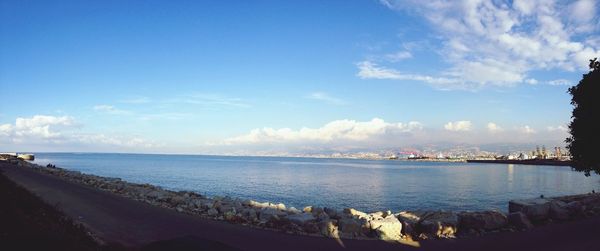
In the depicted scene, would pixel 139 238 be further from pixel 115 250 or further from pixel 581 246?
pixel 581 246

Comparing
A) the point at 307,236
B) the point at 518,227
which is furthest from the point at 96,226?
the point at 518,227

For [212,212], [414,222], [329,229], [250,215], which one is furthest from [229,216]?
[414,222]

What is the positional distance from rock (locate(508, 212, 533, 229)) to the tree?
13.1m

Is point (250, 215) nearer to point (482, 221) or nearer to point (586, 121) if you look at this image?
point (482, 221)

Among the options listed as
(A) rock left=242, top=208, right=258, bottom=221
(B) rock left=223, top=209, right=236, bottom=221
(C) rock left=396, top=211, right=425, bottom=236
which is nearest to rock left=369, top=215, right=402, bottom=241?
(C) rock left=396, top=211, right=425, bottom=236

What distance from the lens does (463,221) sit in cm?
1984

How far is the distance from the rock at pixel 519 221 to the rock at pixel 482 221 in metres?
0.55

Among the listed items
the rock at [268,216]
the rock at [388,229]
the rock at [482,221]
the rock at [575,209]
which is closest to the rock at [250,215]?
the rock at [268,216]

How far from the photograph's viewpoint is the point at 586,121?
96.3 feet

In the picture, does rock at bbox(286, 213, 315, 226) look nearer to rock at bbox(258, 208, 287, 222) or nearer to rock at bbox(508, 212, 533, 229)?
rock at bbox(258, 208, 287, 222)

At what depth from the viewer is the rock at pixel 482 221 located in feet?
64.5

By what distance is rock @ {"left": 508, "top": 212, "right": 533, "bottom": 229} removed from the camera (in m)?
20.2

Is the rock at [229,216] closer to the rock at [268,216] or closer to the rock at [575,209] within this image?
the rock at [268,216]

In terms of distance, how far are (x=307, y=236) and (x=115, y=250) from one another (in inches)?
336
